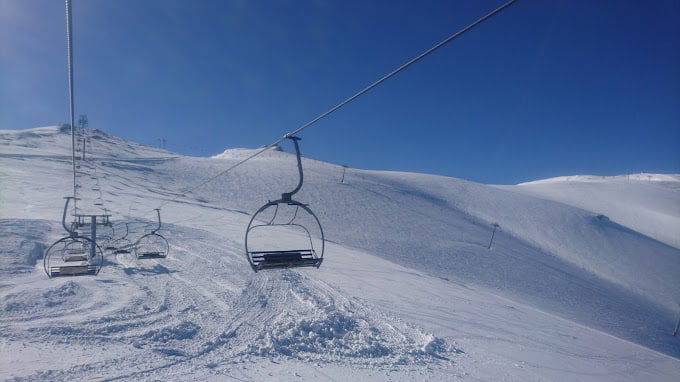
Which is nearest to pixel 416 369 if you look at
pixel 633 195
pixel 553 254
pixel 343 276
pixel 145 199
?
pixel 343 276

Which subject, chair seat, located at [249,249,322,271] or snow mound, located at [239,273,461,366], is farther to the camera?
snow mound, located at [239,273,461,366]

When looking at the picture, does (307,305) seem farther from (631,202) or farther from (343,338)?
(631,202)

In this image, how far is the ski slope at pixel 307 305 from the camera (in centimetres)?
763

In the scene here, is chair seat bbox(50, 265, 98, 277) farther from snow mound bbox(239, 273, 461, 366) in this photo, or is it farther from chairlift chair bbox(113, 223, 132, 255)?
snow mound bbox(239, 273, 461, 366)

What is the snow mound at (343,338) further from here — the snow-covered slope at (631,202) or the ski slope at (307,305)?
the snow-covered slope at (631,202)

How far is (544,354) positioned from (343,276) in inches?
305

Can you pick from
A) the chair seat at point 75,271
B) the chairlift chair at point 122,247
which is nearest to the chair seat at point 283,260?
the chair seat at point 75,271

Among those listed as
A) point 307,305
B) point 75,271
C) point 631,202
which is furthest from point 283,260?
point 631,202

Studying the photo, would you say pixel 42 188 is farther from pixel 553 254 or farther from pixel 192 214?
pixel 553 254

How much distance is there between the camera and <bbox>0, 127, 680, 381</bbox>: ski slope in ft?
25.0

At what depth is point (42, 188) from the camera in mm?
29516

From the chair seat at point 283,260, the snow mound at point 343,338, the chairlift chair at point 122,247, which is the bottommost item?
the snow mound at point 343,338

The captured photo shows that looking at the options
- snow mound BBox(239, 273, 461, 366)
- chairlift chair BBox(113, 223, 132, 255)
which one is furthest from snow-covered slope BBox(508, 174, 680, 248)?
chairlift chair BBox(113, 223, 132, 255)

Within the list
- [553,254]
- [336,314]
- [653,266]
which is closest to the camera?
[336,314]
